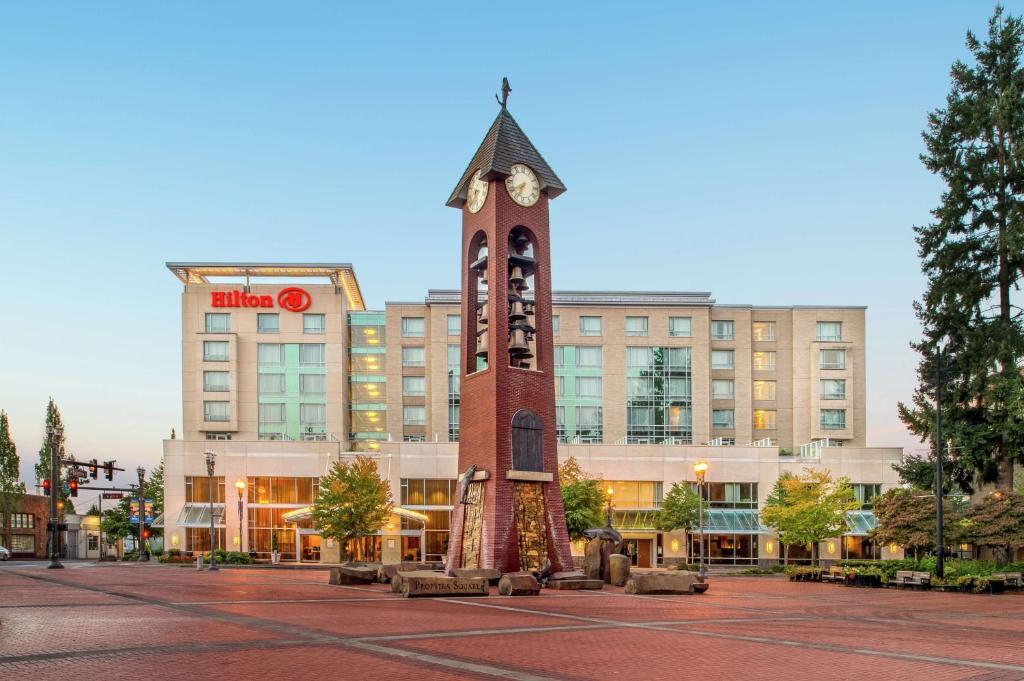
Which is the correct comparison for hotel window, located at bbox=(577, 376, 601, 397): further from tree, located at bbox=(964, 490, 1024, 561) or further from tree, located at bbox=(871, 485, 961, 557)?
tree, located at bbox=(964, 490, 1024, 561)

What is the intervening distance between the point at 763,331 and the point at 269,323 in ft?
145

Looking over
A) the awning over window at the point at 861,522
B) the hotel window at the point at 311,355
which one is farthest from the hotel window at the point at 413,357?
the awning over window at the point at 861,522

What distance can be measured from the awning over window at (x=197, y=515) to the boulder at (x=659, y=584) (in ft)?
139

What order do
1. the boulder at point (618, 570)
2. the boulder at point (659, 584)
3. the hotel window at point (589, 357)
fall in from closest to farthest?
the boulder at point (659, 584) < the boulder at point (618, 570) < the hotel window at point (589, 357)

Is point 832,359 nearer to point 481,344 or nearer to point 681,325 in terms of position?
point 681,325

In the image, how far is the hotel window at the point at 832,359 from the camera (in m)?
80.1

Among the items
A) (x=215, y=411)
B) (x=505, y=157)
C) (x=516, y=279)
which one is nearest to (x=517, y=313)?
(x=516, y=279)

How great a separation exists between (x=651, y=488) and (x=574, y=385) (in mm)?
15064

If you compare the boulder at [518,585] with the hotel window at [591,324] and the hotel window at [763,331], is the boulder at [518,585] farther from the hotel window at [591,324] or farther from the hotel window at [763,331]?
the hotel window at [763,331]

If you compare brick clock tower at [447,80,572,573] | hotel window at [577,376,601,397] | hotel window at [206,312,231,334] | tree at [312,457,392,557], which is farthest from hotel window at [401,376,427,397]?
brick clock tower at [447,80,572,573]

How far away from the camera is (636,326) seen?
7912cm

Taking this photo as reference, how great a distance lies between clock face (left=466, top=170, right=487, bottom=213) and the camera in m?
35.0

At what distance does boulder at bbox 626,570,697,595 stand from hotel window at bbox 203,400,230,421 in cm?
5486

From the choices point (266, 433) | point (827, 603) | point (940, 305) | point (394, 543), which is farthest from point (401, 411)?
point (827, 603)
